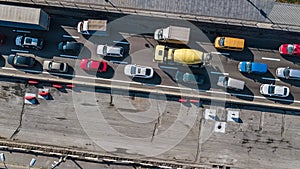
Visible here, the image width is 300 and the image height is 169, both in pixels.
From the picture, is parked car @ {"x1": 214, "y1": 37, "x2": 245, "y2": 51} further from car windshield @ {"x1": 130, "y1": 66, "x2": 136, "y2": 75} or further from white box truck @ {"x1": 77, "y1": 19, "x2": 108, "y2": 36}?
white box truck @ {"x1": 77, "y1": 19, "x2": 108, "y2": 36}

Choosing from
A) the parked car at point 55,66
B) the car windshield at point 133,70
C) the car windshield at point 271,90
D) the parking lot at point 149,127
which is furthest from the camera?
the parked car at point 55,66

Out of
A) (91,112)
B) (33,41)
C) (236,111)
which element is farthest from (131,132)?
(33,41)

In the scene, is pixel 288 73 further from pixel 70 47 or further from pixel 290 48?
pixel 70 47

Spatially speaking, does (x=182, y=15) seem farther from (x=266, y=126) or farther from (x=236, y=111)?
(x=266, y=126)

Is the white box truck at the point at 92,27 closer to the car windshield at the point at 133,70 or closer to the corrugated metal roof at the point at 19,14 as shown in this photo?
the corrugated metal roof at the point at 19,14

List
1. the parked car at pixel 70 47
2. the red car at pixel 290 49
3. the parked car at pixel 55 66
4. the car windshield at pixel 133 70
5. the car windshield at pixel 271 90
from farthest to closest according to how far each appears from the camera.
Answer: the parked car at pixel 70 47, the parked car at pixel 55 66, the car windshield at pixel 133 70, the car windshield at pixel 271 90, the red car at pixel 290 49

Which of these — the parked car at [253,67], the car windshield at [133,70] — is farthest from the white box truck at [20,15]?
the parked car at [253,67]

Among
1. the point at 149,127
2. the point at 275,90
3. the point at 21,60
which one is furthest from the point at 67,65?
the point at 275,90
